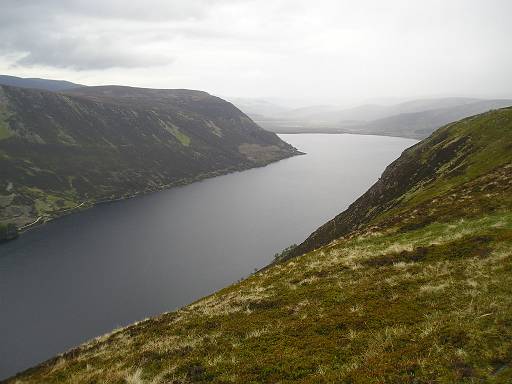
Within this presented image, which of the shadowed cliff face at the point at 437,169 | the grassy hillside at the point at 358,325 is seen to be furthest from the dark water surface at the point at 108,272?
the grassy hillside at the point at 358,325

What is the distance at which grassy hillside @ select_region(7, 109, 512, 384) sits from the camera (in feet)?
52.6

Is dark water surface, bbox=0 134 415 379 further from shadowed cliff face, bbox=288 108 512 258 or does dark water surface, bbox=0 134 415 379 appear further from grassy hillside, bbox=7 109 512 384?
grassy hillside, bbox=7 109 512 384

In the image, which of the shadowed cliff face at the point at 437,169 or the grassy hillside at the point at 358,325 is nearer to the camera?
the grassy hillside at the point at 358,325

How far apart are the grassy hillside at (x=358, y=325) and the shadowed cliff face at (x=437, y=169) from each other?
960 inches

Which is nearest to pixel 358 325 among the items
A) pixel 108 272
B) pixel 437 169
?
pixel 437 169

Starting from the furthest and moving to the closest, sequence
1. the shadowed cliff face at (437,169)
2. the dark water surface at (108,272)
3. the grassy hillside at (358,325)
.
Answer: the dark water surface at (108,272) → the shadowed cliff face at (437,169) → the grassy hillside at (358,325)

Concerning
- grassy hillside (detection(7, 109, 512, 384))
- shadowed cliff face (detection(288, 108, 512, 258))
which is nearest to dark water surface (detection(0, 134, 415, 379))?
shadowed cliff face (detection(288, 108, 512, 258))

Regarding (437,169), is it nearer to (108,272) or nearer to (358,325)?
(358,325)

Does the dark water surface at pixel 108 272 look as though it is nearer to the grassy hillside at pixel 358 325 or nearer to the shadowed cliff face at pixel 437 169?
the shadowed cliff face at pixel 437 169

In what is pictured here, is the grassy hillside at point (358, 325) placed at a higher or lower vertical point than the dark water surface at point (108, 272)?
higher

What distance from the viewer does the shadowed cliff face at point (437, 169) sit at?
6725 centimetres

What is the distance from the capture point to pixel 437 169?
84125 millimetres

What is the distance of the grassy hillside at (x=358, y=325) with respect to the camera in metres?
16.0

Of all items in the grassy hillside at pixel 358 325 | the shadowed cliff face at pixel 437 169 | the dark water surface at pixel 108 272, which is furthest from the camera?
the dark water surface at pixel 108 272
